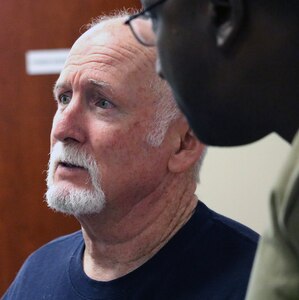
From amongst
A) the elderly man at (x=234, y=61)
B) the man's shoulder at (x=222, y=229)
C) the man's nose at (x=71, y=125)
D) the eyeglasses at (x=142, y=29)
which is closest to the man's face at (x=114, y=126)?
the man's nose at (x=71, y=125)

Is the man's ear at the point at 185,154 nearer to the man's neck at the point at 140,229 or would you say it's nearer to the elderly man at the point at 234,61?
the man's neck at the point at 140,229

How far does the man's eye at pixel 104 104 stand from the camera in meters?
1.30

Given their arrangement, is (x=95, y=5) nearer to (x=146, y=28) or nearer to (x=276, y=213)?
(x=146, y=28)

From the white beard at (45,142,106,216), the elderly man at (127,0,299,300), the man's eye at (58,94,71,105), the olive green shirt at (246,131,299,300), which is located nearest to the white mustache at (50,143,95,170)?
the white beard at (45,142,106,216)

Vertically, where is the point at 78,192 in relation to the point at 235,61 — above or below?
below

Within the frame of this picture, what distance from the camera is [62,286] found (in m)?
1.34

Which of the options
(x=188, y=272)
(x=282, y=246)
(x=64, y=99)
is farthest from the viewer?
(x=64, y=99)

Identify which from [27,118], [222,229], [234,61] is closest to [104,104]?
[222,229]

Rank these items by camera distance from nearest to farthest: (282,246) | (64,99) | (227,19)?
1. (282,246)
2. (227,19)
3. (64,99)

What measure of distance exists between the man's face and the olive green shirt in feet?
2.51

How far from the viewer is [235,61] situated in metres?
0.64

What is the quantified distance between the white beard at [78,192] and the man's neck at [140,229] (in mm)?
58

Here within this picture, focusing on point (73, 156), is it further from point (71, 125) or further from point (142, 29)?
point (142, 29)

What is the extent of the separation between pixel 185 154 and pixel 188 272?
24 cm
